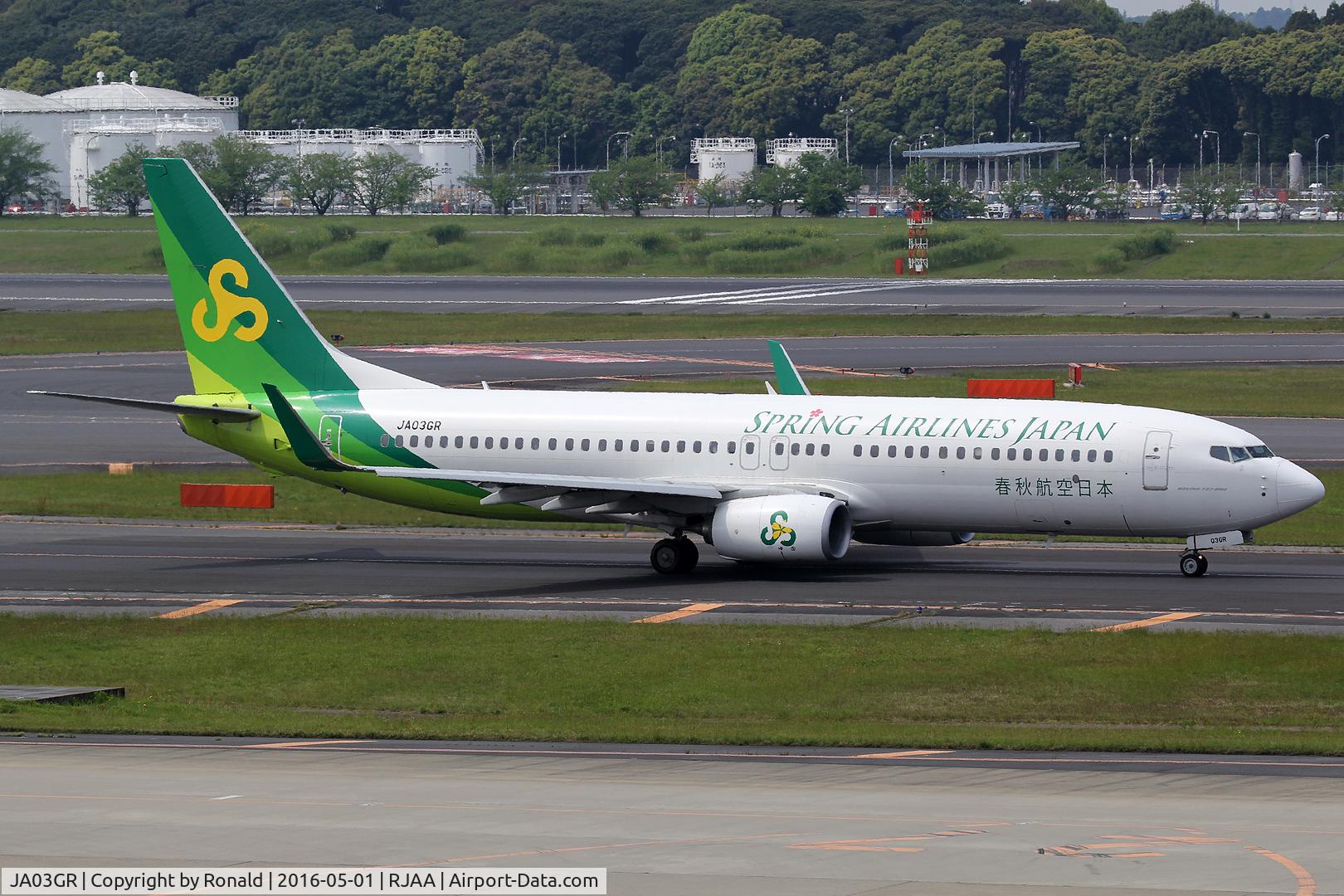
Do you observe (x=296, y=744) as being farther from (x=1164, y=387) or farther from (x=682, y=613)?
(x=1164, y=387)

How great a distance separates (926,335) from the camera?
106 m

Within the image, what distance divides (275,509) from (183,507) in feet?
9.02

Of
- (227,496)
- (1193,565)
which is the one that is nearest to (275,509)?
(227,496)

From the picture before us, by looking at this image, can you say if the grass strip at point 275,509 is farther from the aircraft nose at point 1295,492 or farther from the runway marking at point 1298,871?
the runway marking at point 1298,871

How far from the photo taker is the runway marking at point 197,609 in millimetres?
41188

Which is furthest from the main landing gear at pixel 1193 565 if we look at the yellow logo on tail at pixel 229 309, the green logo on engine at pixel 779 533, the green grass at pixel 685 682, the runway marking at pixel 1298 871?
the runway marking at pixel 1298 871

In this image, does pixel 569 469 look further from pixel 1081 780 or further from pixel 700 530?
pixel 1081 780

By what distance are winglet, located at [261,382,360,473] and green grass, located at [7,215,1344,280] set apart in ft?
377

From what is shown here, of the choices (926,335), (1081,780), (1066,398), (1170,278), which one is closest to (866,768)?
(1081,780)

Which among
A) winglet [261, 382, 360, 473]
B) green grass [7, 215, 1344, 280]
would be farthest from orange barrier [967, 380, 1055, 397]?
green grass [7, 215, 1344, 280]

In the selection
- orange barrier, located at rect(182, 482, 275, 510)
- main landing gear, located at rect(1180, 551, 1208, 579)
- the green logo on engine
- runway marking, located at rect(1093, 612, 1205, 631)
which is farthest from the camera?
orange barrier, located at rect(182, 482, 275, 510)

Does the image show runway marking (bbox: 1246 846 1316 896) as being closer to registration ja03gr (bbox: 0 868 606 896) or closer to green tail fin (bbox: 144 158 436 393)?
registration ja03gr (bbox: 0 868 606 896)

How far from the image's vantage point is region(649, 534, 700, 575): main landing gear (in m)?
46.9

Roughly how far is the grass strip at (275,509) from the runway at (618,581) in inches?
76.5
